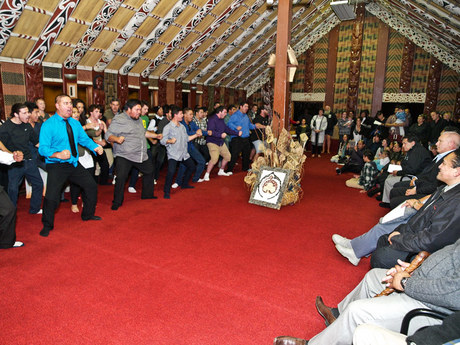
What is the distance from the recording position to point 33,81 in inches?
247

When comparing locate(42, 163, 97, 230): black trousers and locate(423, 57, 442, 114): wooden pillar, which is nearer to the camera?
locate(42, 163, 97, 230): black trousers

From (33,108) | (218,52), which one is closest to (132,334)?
(33,108)

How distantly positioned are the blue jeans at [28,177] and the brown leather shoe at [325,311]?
3.70 m

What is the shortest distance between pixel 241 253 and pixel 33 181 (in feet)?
9.57

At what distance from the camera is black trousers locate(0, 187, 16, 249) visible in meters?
3.15

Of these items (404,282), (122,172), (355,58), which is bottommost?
(404,282)

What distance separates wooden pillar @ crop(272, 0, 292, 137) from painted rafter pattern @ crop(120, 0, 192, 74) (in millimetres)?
2551

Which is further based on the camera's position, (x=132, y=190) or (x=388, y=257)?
(x=132, y=190)

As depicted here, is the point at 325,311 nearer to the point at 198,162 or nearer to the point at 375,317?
the point at 375,317

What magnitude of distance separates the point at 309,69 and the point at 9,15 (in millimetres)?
10960

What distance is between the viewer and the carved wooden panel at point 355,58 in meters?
12.3

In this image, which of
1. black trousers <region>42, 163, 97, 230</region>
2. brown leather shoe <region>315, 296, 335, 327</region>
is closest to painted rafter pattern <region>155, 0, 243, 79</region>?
black trousers <region>42, 163, 97, 230</region>

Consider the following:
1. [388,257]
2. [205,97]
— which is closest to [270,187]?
[388,257]

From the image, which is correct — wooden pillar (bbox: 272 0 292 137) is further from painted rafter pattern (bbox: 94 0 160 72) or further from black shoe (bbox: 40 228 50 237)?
black shoe (bbox: 40 228 50 237)
